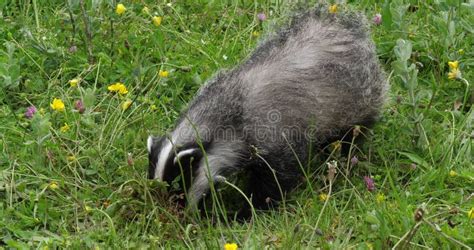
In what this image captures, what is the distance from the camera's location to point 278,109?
17.2 ft

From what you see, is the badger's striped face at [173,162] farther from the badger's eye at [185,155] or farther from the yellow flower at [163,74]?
the yellow flower at [163,74]

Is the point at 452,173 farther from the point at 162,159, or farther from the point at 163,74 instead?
the point at 163,74

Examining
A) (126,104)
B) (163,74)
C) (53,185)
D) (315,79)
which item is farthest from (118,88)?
(315,79)

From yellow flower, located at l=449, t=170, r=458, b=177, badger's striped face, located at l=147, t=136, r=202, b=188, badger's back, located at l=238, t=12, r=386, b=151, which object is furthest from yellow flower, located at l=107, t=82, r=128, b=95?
yellow flower, located at l=449, t=170, r=458, b=177

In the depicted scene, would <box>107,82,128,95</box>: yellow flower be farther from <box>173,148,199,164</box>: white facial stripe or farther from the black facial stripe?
<box>173,148,199,164</box>: white facial stripe

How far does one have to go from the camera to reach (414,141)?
5598 millimetres

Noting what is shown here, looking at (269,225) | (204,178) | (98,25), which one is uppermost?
(98,25)

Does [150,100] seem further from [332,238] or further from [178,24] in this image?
[332,238]

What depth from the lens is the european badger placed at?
4.83m

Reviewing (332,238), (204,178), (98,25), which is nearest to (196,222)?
(204,178)

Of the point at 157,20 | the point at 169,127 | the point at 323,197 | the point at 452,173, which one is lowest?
the point at 452,173

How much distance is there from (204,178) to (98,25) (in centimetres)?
195

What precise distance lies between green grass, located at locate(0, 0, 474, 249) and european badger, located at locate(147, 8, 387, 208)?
6.7 inches

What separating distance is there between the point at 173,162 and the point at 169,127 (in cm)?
109
